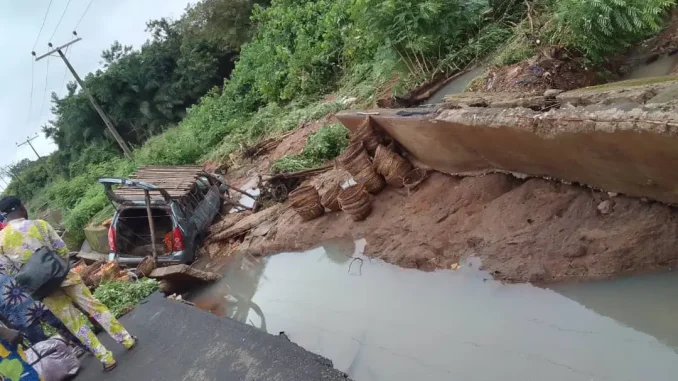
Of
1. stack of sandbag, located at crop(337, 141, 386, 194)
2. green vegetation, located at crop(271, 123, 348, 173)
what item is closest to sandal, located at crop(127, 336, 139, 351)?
stack of sandbag, located at crop(337, 141, 386, 194)

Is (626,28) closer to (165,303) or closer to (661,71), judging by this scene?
(661,71)

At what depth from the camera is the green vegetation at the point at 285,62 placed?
748 centimetres

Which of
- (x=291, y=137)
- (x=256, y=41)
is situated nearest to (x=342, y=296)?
(x=291, y=137)

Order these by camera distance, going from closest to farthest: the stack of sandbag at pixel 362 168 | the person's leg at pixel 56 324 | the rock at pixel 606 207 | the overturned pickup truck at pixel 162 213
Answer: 1. the rock at pixel 606 207
2. the person's leg at pixel 56 324
3. the stack of sandbag at pixel 362 168
4. the overturned pickup truck at pixel 162 213

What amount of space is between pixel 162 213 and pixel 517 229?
698 centimetres

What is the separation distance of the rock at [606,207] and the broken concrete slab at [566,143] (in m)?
0.11

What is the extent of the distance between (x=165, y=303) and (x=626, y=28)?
6301 millimetres

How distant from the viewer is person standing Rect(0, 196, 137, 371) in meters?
4.41

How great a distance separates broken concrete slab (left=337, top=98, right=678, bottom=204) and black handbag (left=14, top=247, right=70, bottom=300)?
3.91 metres

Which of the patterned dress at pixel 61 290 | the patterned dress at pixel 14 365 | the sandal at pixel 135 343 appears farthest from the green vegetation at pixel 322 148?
the patterned dress at pixel 14 365

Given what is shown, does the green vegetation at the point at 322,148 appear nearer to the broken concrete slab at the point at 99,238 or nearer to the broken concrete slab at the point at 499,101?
the broken concrete slab at the point at 499,101

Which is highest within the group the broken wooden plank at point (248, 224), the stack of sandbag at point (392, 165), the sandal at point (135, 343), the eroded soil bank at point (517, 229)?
the sandal at point (135, 343)

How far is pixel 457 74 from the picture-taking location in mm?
8922

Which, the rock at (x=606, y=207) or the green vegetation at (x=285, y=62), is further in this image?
the green vegetation at (x=285, y=62)
